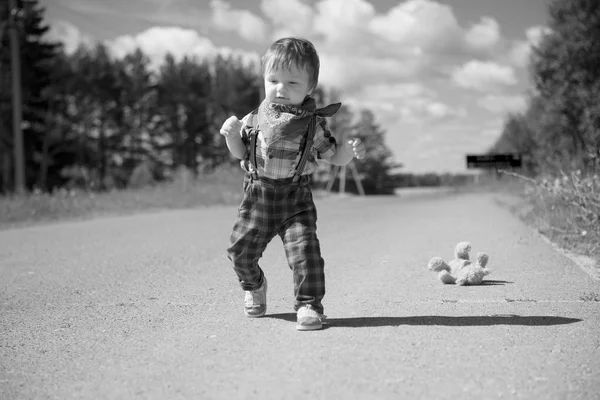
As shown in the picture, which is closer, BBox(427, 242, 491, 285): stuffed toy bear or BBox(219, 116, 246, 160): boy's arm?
BBox(219, 116, 246, 160): boy's arm

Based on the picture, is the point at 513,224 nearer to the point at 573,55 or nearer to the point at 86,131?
the point at 573,55

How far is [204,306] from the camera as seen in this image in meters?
4.25

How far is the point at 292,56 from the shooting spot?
3.70m

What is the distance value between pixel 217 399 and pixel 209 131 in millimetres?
60942

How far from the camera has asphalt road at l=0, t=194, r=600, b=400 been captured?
8.35ft

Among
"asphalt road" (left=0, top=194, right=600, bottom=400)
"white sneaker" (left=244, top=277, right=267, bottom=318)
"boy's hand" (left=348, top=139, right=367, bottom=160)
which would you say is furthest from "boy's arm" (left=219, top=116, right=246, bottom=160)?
"asphalt road" (left=0, top=194, right=600, bottom=400)

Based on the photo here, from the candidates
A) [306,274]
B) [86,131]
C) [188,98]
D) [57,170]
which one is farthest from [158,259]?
[188,98]

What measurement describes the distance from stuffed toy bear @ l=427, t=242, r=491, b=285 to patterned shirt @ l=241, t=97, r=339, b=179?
5.60ft

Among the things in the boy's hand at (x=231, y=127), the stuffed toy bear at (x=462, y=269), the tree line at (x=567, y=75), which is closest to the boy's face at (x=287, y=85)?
the boy's hand at (x=231, y=127)

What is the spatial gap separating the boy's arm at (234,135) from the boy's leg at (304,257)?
437 mm

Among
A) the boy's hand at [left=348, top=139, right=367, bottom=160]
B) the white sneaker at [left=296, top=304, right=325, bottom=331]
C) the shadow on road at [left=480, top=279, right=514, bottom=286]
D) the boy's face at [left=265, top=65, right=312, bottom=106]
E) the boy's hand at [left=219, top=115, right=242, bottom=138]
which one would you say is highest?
the boy's face at [left=265, top=65, right=312, bottom=106]

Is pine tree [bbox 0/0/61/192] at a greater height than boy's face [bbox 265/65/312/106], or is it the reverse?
pine tree [bbox 0/0/61/192]

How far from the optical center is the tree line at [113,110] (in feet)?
133

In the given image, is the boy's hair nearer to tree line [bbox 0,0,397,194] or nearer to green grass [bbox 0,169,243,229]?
green grass [bbox 0,169,243,229]
